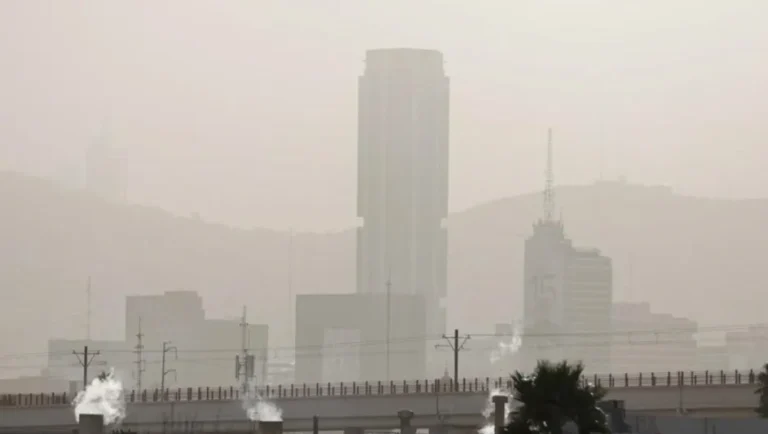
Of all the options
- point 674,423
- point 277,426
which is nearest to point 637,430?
point 674,423

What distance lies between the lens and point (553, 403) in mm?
112562

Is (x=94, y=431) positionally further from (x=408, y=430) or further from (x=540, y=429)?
(x=540, y=429)

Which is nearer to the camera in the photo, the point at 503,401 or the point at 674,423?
the point at 674,423

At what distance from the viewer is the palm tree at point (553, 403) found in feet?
368

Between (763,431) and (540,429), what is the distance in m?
20.6

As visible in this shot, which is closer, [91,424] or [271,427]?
[91,424]

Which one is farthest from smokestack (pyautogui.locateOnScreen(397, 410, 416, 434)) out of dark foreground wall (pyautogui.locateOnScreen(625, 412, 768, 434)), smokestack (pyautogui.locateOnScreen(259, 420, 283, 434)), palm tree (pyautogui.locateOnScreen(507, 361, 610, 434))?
palm tree (pyautogui.locateOnScreen(507, 361, 610, 434))

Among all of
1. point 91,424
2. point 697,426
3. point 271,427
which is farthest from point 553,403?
point 271,427

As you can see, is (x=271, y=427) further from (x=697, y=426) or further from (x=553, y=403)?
(x=553, y=403)

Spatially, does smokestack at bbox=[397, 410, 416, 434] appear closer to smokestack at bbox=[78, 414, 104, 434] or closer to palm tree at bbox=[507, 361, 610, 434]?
smokestack at bbox=[78, 414, 104, 434]

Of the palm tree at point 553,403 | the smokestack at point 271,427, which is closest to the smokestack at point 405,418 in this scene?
the smokestack at point 271,427

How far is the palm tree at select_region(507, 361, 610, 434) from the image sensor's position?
112m

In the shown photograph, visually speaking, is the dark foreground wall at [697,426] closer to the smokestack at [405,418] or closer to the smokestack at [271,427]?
the smokestack at [405,418]

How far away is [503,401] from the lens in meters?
143
